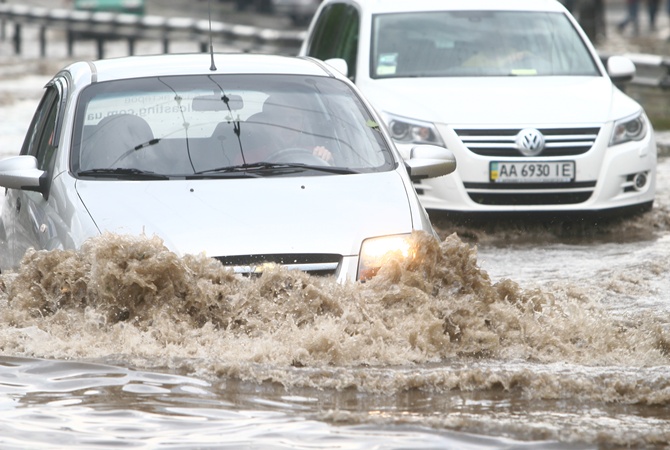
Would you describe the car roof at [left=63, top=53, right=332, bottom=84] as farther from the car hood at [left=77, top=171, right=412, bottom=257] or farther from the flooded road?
the flooded road

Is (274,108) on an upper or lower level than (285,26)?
upper

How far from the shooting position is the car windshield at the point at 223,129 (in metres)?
6.91

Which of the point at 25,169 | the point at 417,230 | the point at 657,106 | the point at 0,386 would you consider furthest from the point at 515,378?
the point at 657,106

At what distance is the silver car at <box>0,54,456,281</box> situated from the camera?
6188 mm

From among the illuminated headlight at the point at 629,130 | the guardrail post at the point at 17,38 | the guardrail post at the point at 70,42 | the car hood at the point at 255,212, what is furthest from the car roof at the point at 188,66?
the guardrail post at the point at 17,38

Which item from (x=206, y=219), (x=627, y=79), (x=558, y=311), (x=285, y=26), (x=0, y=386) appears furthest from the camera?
(x=285, y=26)

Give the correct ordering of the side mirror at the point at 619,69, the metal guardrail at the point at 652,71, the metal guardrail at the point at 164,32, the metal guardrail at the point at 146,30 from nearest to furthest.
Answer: the side mirror at the point at 619,69 → the metal guardrail at the point at 652,71 → the metal guardrail at the point at 164,32 → the metal guardrail at the point at 146,30

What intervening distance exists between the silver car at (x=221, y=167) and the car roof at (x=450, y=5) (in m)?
4.14

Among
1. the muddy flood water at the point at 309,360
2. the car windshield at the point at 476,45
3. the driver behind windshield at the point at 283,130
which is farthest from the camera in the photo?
the car windshield at the point at 476,45

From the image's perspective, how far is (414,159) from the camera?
741 cm

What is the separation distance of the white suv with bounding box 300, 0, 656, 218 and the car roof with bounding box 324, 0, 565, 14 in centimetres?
4

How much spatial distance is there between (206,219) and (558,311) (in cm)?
176

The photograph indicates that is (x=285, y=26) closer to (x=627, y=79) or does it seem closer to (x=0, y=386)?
(x=627, y=79)

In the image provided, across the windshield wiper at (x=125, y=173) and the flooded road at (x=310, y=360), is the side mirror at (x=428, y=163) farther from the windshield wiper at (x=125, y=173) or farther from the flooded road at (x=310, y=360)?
the windshield wiper at (x=125, y=173)
